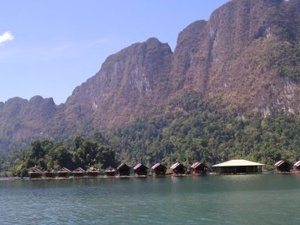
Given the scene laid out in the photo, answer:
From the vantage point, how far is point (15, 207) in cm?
4484

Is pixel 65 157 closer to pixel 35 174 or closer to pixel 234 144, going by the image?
pixel 35 174

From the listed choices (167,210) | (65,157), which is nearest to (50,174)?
(65,157)

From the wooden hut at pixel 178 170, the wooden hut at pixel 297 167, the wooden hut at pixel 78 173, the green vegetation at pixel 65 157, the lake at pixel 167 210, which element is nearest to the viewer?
the lake at pixel 167 210

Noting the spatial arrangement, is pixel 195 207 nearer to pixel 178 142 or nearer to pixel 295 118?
pixel 178 142

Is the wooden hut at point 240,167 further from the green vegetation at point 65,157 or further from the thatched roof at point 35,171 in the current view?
the thatched roof at point 35,171

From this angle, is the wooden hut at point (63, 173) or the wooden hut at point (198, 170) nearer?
the wooden hut at point (198, 170)

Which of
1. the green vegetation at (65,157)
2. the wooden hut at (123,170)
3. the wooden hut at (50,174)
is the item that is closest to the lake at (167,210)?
the wooden hut at (123,170)

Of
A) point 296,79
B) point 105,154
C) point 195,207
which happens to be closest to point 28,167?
point 105,154

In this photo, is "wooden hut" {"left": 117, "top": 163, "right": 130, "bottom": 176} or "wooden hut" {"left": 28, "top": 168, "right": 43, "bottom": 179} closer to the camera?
"wooden hut" {"left": 117, "top": 163, "right": 130, "bottom": 176}

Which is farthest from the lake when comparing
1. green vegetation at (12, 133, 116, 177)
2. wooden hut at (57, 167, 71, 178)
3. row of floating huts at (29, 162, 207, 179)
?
green vegetation at (12, 133, 116, 177)

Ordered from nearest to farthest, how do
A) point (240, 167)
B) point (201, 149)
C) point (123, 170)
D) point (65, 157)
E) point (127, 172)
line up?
1. point (240, 167)
2. point (127, 172)
3. point (123, 170)
4. point (65, 157)
5. point (201, 149)

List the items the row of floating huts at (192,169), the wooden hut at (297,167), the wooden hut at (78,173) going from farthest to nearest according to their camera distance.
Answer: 1. the wooden hut at (78,173)
2. the row of floating huts at (192,169)
3. the wooden hut at (297,167)

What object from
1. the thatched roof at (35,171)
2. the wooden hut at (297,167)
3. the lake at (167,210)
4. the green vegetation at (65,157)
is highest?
the green vegetation at (65,157)

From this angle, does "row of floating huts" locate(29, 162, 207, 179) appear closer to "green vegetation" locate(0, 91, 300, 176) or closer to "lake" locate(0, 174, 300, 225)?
"green vegetation" locate(0, 91, 300, 176)
